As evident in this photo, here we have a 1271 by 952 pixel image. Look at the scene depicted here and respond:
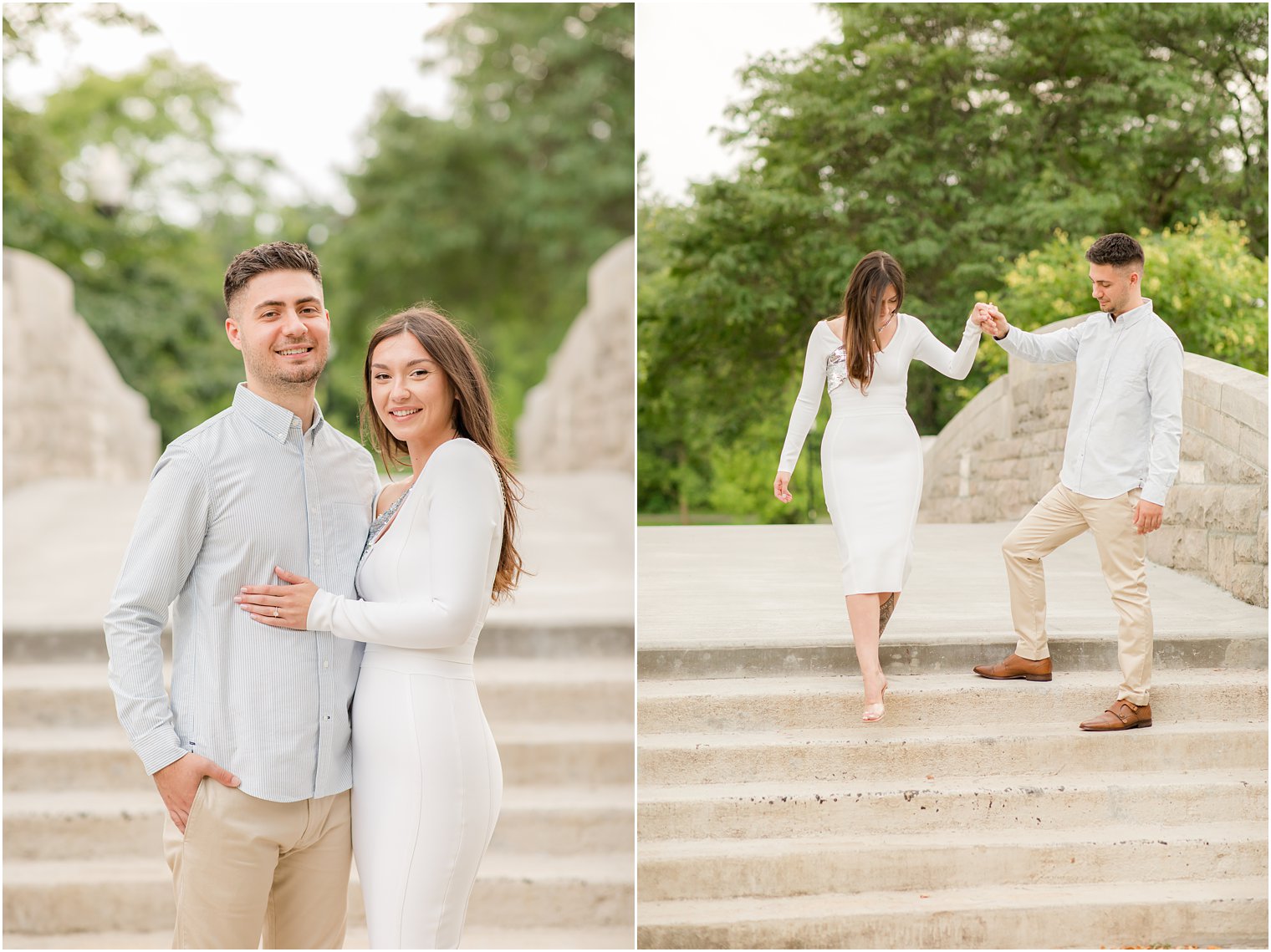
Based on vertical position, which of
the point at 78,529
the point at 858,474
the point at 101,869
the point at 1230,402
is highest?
the point at 1230,402

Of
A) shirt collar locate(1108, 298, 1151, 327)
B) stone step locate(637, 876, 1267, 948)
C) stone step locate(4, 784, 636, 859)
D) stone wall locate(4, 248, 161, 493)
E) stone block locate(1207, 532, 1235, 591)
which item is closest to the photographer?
stone step locate(637, 876, 1267, 948)

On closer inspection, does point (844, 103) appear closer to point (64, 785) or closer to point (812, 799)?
point (812, 799)

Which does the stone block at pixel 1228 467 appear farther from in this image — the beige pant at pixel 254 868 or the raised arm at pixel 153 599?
the raised arm at pixel 153 599

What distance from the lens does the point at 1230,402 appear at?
3207mm

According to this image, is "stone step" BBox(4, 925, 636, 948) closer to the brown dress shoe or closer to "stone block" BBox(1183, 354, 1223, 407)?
the brown dress shoe

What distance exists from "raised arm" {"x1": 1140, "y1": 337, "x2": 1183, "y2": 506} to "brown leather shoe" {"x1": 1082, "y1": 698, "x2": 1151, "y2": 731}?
1.95 ft

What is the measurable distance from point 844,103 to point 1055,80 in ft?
2.24

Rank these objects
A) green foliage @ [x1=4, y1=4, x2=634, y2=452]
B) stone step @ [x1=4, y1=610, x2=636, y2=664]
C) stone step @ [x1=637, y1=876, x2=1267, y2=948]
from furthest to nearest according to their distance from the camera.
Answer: green foliage @ [x1=4, y1=4, x2=634, y2=452], stone step @ [x1=4, y1=610, x2=636, y2=664], stone step @ [x1=637, y1=876, x2=1267, y2=948]

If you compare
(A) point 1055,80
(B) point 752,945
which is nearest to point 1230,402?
(A) point 1055,80

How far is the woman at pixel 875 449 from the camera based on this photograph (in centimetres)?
304

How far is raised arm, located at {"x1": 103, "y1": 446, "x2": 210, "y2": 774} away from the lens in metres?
2.02

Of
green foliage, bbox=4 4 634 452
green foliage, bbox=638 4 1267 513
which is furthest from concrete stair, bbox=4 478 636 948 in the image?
green foliage, bbox=4 4 634 452

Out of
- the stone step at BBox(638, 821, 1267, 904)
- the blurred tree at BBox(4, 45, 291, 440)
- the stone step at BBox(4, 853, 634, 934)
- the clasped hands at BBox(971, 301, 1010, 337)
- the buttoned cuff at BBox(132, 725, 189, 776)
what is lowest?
the stone step at BBox(4, 853, 634, 934)

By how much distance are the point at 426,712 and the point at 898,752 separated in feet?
4.95
